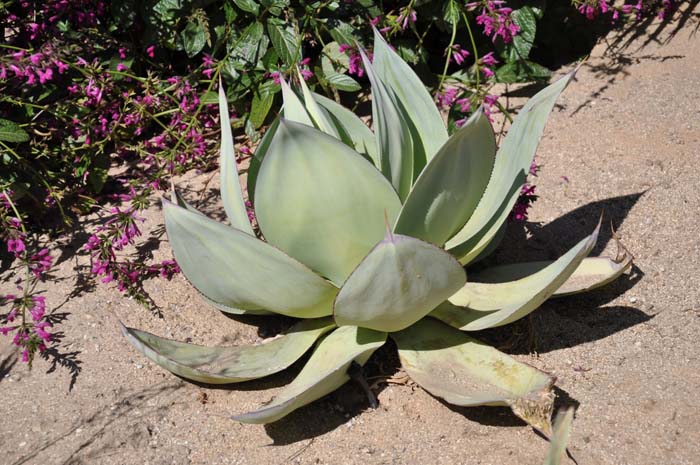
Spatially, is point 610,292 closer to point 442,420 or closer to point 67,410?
point 442,420

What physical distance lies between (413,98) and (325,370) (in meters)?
0.79

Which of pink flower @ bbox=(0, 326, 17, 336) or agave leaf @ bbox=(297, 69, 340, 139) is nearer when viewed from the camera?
agave leaf @ bbox=(297, 69, 340, 139)

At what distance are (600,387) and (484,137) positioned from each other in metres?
0.74

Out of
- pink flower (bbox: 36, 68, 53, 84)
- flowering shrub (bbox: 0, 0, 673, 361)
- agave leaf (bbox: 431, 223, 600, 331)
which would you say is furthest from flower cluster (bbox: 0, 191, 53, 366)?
agave leaf (bbox: 431, 223, 600, 331)

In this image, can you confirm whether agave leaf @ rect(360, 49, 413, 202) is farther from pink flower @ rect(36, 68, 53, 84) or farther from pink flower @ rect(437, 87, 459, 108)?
pink flower @ rect(36, 68, 53, 84)

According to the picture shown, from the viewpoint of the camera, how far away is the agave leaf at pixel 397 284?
1664 millimetres

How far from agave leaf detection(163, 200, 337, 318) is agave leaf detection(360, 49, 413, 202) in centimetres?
35

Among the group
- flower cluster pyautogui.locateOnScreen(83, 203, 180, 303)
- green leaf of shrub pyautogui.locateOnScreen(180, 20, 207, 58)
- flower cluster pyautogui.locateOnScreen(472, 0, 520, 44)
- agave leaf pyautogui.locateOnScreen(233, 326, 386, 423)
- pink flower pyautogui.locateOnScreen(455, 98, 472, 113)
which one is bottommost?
flower cluster pyautogui.locateOnScreen(83, 203, 180, 303)

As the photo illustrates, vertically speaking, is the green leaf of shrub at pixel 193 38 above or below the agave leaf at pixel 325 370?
above

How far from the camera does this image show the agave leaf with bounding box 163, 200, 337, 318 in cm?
184

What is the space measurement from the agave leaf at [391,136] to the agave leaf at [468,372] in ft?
1.30

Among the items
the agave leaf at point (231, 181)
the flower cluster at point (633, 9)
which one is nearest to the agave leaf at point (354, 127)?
the agave leaf at point (231, 181)

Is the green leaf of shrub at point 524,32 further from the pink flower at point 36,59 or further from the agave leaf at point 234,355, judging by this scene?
the pink flower at point 36,59

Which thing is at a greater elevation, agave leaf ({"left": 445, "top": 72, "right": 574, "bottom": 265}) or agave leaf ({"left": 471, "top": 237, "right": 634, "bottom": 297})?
agave leaf ({"left": 445, "top": 72, "right": 574, "bottom": 265})
